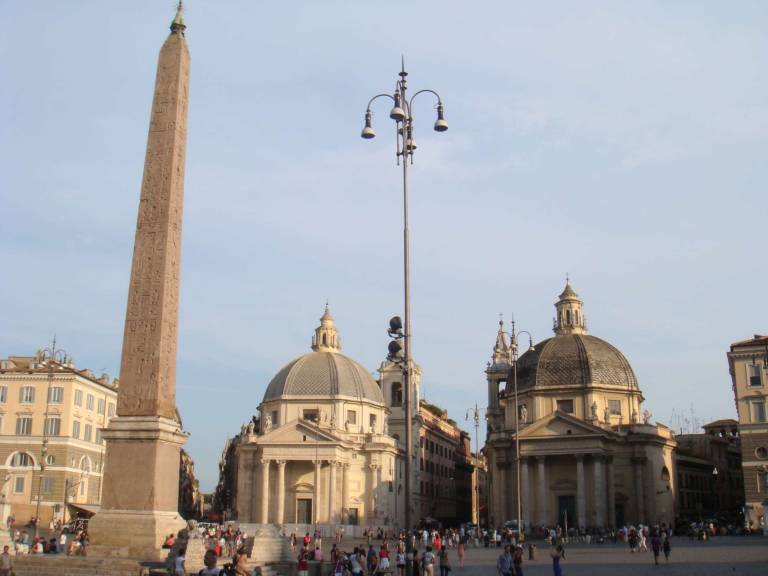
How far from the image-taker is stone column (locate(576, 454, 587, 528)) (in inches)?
2199

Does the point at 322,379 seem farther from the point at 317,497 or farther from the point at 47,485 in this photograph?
the point at 47,485

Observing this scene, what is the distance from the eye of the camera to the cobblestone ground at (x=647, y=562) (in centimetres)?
2617

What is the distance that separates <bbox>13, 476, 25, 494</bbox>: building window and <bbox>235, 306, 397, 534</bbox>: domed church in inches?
621

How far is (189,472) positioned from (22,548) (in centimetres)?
9607

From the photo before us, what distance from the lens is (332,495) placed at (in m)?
59.4

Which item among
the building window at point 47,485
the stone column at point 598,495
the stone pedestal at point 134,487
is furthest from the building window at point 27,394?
the stone pedestal at point 134,487

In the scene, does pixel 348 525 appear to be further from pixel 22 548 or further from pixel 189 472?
pixel 189 472

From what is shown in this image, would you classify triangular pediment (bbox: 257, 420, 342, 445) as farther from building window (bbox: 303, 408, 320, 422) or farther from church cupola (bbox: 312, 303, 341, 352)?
church cupola (bbox: 312, 303, 341, 352)

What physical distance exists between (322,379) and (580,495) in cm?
2033

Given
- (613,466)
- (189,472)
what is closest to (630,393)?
(613,466)

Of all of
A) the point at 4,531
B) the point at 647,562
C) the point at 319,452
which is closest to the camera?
the point at 4,531

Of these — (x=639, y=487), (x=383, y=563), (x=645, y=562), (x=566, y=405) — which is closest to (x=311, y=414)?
(x=566, y=405)

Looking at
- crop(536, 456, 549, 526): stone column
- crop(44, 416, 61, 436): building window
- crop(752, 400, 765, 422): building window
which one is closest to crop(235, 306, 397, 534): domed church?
crop(536, 456, 549, 526): stone column

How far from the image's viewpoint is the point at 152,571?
15094 mm
